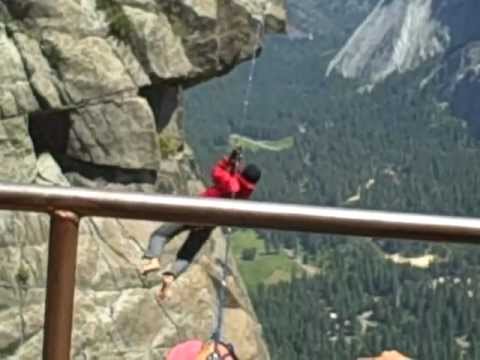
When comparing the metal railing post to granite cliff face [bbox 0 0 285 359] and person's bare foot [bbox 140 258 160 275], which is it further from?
granite cliff face [bbox 0 0 285 359]

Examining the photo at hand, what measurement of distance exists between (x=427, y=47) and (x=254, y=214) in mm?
166408

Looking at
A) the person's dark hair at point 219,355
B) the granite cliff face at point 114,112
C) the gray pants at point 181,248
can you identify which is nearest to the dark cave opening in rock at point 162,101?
the granite cliff face at point 114,112

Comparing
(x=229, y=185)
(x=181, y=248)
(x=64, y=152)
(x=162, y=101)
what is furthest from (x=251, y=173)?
(x=162, y=101)

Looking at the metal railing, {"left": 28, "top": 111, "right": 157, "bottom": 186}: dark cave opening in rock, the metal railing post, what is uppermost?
{"left": 28, "top": 111, "right": 157, "bottom": 186}: dark cave opening in rock

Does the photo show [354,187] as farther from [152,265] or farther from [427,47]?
[427,47]

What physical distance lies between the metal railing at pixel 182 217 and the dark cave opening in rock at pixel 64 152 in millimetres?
14756

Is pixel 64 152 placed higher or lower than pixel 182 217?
higher

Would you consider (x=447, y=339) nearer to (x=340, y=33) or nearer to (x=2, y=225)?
(x=2, y=225)

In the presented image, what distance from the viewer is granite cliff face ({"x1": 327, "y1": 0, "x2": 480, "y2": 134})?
141250 mm

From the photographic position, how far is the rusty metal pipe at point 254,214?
303 centimetres

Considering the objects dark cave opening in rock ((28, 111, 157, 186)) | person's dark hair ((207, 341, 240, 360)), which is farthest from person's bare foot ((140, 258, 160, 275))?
dark cave opening in rock ((28, 111, 157, 186))

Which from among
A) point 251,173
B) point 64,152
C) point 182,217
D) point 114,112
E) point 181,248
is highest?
point 114,112

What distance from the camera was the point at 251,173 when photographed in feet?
25.6

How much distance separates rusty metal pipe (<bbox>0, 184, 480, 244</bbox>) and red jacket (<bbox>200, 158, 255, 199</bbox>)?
14.6 ft
